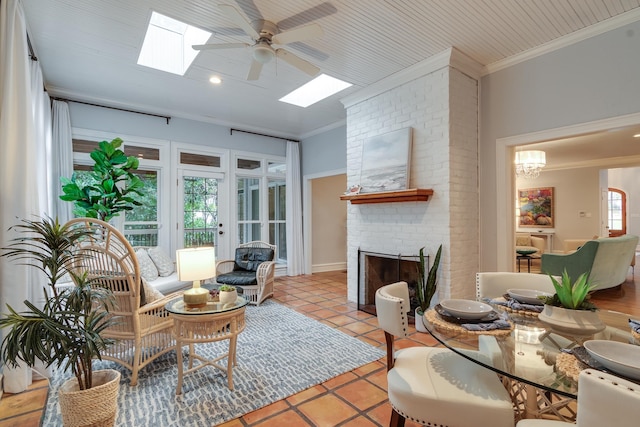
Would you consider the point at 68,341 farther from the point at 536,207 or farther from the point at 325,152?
the point at 536,207

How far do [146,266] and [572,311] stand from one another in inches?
167

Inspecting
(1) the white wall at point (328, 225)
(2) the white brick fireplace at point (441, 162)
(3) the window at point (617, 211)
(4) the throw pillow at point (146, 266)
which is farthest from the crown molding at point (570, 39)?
(3) the window at point (617, 211)

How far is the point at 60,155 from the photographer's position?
4203 mm

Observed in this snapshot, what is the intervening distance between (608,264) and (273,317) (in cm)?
482

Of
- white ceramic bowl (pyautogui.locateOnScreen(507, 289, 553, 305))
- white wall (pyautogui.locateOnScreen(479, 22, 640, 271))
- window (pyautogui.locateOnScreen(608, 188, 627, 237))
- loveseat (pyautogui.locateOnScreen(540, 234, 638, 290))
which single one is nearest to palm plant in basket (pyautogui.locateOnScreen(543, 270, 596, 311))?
white ceramic bowl (pyautogui.locateOnScreen(507, 289, 553, 305))

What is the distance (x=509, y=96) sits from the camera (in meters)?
3.46

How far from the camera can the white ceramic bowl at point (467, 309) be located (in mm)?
1518

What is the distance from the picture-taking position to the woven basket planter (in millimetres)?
1634

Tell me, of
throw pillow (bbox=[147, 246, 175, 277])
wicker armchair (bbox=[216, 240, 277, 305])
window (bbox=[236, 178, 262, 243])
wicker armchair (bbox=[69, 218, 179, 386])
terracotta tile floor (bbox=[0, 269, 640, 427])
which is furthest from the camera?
window (bbox=[236, 178, 262, 243])

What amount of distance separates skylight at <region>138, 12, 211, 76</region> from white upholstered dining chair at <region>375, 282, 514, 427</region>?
10.8 feet

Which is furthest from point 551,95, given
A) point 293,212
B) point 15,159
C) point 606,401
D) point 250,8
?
point 15,159

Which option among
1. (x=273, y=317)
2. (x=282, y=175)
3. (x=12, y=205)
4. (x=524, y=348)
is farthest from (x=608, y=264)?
(x=12, y=205)

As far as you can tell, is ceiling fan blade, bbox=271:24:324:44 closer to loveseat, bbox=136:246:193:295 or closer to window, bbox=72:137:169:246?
loveseat, bbox=136:246:193:295

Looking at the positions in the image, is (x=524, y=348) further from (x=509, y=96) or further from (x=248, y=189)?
(x=248, y=189)
